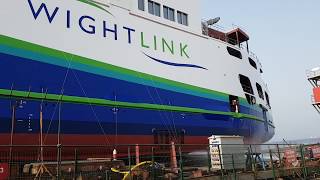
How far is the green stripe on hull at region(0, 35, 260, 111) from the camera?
13719mm

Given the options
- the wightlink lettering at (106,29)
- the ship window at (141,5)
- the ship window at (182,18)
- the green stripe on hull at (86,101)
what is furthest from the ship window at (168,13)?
the green stripe on hull at (86,101)

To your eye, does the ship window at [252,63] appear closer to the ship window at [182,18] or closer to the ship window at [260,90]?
the ship window at [260,90]

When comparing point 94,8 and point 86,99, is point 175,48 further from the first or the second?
point 86,99

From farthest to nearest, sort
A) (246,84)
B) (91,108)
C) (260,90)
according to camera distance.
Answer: (260,90)
(246,84)
(91,108)

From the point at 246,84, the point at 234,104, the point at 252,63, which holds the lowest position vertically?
the point at 234,104

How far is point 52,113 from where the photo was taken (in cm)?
1427

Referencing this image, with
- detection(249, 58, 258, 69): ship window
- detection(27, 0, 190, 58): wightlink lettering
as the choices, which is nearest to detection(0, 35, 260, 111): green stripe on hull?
detection(27, 0, 190, 58): wightlink lettering

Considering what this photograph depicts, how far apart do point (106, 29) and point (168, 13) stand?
17.2 feet

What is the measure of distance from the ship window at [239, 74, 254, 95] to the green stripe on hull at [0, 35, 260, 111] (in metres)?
5.55

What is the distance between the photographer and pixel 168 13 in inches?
824

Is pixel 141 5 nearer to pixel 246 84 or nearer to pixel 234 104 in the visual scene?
pixel 234 104

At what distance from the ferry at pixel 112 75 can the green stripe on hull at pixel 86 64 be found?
0.04 m

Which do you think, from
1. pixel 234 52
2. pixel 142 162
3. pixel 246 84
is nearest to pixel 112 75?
pixel 142 162

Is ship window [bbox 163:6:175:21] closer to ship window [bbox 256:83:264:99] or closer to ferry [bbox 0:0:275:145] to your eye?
ferry [bbox 0:0:275:145]
